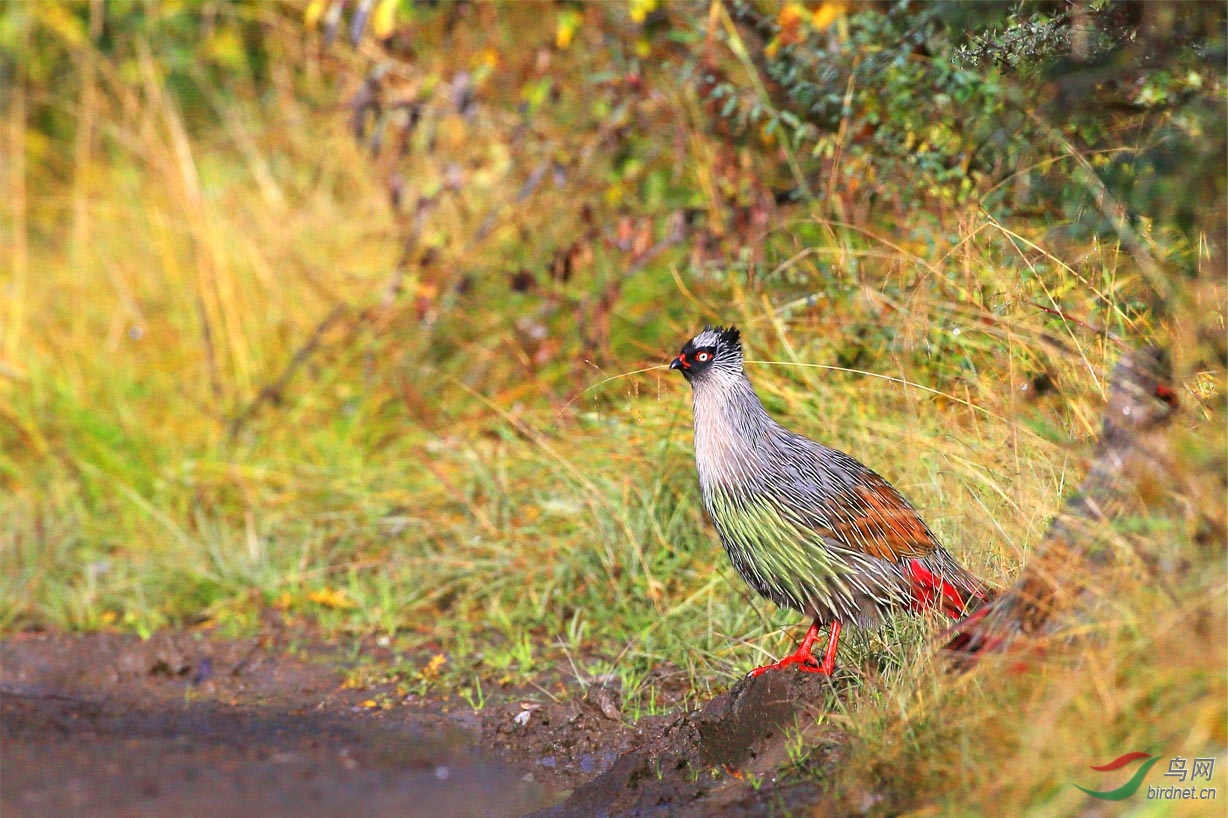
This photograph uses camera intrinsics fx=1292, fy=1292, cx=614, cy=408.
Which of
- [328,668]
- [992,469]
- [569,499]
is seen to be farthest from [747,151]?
[328,668]

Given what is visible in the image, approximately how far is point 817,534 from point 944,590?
0.34 m

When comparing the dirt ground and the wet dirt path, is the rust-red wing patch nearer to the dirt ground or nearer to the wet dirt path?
the dirt ground

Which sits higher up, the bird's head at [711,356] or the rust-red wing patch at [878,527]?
Result: the bird's head at [711,356]

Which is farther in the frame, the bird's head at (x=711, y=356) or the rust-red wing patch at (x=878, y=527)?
the bird's head at (x=711, y=356)

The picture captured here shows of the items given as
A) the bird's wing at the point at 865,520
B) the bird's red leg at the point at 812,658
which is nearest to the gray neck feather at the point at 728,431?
the bird's wing at the point at 865,520

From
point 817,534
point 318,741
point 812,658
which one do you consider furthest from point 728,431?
point 318,741

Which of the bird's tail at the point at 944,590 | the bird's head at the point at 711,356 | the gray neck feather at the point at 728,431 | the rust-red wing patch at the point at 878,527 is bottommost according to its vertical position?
the bird's tail at the point at 944,590

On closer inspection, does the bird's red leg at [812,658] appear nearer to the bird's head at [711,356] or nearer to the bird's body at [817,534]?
the bird's body at [817,534]

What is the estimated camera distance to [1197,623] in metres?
2.37

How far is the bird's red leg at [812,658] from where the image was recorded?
324 centimetres

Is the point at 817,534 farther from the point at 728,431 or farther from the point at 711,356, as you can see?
the point at 711,356

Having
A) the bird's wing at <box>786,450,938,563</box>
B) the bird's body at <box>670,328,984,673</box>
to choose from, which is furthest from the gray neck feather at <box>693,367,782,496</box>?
the bird's wing at <box>786,450,938,563</box>

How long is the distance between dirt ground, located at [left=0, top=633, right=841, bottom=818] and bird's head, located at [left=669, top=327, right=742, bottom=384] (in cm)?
86

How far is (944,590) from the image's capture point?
3230mm
